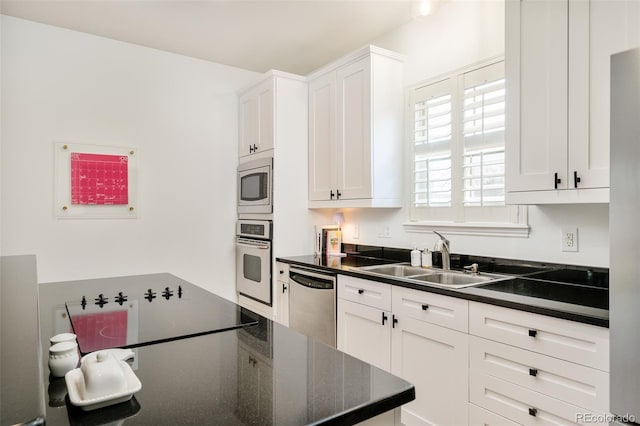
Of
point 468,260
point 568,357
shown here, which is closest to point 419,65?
point 468,260

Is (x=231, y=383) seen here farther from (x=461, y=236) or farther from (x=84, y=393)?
(x=461, y=236)

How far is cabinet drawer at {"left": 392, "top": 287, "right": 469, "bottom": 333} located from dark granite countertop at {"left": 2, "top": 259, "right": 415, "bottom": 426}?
0.94m

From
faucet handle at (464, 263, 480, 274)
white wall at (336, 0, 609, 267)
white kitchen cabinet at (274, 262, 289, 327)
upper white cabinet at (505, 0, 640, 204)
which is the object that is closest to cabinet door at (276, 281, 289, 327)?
white kitchen cabinet at (274, 262, 289, 327)

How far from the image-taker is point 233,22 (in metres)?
3.00

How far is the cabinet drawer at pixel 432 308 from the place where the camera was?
187 cm

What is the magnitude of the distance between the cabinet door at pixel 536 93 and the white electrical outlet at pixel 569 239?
1.27 feet

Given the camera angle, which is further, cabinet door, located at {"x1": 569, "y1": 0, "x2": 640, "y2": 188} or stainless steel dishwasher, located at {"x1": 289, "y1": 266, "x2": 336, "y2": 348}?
stainless steel dishwasher, located at {"x1": 289, "y1": 266, "x2": 336, "y2": 348}

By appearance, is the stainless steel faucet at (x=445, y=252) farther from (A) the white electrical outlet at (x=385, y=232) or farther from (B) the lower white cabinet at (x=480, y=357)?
(A) the white electrical outlet at (x=385, y=232)

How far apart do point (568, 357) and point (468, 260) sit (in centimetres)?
110

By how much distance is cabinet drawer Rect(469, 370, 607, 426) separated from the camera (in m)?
1.48

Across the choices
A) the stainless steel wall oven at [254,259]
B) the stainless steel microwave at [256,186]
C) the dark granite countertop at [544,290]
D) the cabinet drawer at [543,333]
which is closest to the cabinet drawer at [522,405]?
the cabinet drawer at [543,333]

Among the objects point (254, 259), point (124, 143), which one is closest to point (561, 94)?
point (254, 259)

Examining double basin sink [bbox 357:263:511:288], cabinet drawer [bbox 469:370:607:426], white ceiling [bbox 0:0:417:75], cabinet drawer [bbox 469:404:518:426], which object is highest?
white ceiling [bbox 0:0:417:75]

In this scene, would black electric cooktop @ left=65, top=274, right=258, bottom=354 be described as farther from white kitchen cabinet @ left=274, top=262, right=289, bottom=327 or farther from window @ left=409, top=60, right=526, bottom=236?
window @ left=409, top=60, right=526, bottom=236
